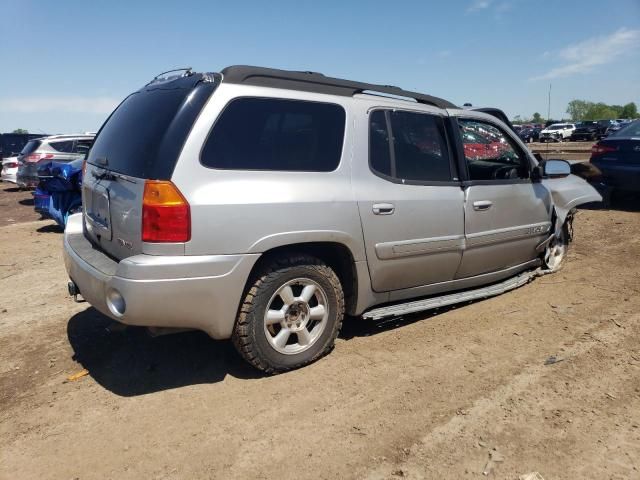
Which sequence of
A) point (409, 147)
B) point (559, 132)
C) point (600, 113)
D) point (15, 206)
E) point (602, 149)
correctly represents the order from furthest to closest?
point (600, 113)
point (559, 132)
point (15, 206)
point (602, 149)
point (409, 147)

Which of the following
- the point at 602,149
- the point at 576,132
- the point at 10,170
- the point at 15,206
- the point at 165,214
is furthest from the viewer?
the point at 576,132

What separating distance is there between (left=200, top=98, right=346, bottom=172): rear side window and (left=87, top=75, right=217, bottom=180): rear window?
173mm

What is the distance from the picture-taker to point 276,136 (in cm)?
332

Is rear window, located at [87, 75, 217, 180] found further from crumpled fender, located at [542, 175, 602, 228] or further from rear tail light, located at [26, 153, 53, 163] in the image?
rear tail light, located at [26, 153, 53, 163]

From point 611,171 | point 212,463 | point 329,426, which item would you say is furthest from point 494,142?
point 611,171

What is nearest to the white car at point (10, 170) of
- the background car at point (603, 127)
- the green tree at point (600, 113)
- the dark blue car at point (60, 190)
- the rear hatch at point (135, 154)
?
the dark blue car at point (60, 190)

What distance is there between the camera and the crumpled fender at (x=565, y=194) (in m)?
5.41

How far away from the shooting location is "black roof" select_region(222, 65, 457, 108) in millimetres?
3211

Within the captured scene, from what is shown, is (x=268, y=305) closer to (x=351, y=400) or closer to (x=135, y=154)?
(x=351, y=400)

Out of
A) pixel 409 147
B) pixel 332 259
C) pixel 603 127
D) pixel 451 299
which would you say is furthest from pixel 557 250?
pixel 603 127

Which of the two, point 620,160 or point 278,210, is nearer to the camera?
point 278,210

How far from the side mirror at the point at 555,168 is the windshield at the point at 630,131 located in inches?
206

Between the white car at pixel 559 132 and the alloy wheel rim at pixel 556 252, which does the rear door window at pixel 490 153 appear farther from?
the white car at pixel 559 132

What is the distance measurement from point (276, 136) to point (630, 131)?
8.60 meters
